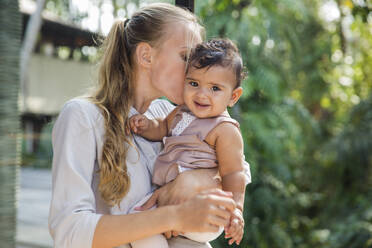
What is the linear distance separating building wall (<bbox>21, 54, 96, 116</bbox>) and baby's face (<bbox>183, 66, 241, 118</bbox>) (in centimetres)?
1375

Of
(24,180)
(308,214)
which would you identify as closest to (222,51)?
(308,214)

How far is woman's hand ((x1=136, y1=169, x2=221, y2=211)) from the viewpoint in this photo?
57.5 inches

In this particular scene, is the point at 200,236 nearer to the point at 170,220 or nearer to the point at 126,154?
the point at 170,220

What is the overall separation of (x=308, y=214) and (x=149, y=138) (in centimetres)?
583

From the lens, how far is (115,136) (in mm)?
1541

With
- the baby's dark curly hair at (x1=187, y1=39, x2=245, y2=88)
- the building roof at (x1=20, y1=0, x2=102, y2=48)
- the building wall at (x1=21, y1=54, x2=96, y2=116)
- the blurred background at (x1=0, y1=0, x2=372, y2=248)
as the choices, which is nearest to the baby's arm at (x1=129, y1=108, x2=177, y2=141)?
the baby's dark curly hair at (x1=187, y1=39, x2=245, y2=88)

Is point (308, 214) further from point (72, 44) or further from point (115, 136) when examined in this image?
point (72, 44)

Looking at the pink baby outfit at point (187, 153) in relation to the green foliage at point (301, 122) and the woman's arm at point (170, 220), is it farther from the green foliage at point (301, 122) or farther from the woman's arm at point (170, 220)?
the green foliage at point (301, 122)

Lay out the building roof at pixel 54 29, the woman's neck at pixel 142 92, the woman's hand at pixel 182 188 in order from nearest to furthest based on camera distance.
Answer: the woman's hand at pixel 182 188 → the woman's neck at pixel 142 92 → the building roof at pixel 54 29

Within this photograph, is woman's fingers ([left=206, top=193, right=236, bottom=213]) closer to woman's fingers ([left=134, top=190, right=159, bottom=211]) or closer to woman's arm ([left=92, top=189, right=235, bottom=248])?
woman's arm ([left=92, top=189, right=235, bottom=248])

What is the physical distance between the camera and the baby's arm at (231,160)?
1497 mm

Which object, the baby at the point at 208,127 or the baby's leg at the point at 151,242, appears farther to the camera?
the baby at the point at 208,127

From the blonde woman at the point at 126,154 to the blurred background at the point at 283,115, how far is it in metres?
0.20

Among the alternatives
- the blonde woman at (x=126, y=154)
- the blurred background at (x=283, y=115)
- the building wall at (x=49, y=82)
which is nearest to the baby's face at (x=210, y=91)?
the blonde woman at (x=126, y=154)
